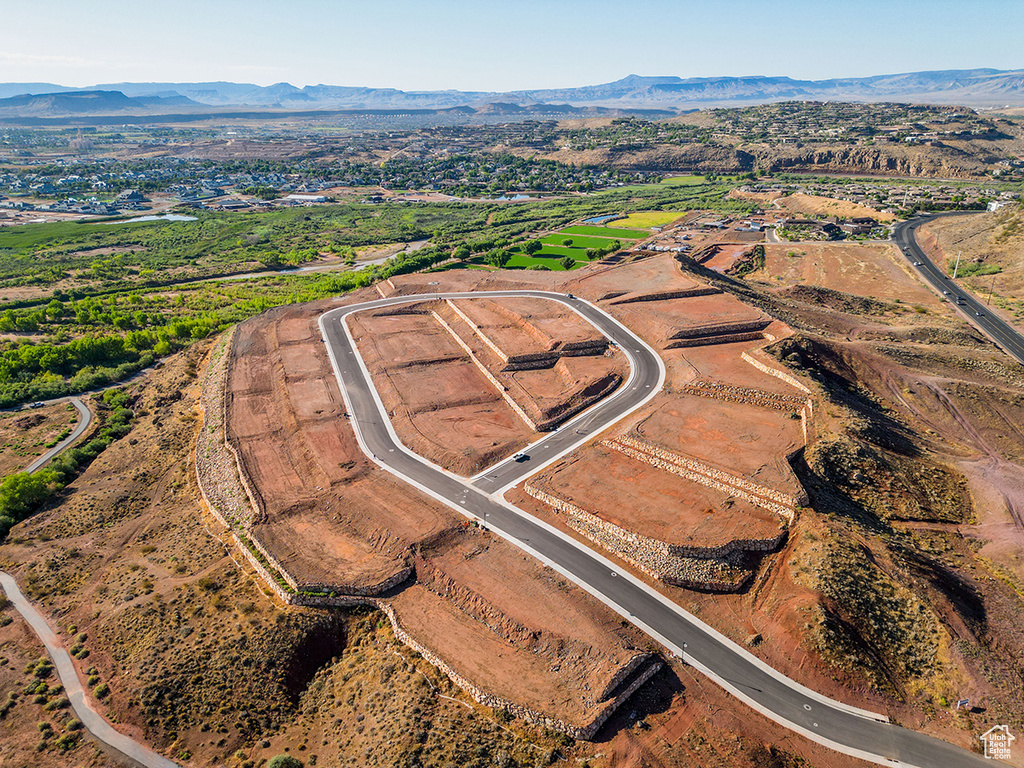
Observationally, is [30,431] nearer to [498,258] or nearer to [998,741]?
[498,258]

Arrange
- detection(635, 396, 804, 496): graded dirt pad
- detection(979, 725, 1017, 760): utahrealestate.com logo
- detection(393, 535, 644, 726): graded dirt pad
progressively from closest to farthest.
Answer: detection(979, 725, 1017, 760): utahrealestate.com logo < detection(393, 535, 644, 726): graded dirt pad < detection(635, 396, 804, 496): graded dirt pad

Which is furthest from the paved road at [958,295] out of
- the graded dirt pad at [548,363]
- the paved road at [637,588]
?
the graded dirt pad at [548,363]

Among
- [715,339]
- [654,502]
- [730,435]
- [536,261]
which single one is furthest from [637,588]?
[536,261]

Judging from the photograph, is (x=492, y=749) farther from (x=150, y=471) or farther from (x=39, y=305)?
(x=39, y=305)

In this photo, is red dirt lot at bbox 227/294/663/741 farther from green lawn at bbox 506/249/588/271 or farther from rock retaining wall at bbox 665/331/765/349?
green lawn at bbox 506/249/588/271

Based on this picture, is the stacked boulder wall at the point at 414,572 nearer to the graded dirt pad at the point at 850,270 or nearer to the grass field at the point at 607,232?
the graded dirt pad at the point at 850,270

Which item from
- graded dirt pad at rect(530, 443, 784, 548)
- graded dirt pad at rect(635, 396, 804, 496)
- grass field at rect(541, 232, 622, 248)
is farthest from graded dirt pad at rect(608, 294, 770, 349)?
grass field at rect(541, 232, 622, 248)

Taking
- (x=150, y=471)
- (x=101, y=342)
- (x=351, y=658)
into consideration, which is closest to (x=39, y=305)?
(x=101, y=342)
